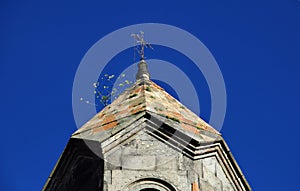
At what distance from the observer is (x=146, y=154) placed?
820 centimetres

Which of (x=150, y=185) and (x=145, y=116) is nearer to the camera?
(x=150, y=185)

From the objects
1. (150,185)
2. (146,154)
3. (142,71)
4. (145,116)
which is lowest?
(150,185)

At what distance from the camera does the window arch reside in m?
7.93

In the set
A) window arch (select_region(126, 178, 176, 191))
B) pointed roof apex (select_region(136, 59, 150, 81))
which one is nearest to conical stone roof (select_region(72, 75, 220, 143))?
pointed roof apex (select_region(136, 59, 150, 81))

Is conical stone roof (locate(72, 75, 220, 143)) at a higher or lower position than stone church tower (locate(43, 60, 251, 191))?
higher

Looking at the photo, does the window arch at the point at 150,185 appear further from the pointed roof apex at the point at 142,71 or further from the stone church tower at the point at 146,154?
the pointed roof apex at the point at 142,71

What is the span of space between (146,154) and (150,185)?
0.37 metres

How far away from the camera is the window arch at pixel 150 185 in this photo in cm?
793

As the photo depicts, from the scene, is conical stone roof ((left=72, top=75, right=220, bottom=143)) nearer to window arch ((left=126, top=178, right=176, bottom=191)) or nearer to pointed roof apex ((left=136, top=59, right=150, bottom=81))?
pointed roof apex ((left=136, top=59, right=150, bottom=81))

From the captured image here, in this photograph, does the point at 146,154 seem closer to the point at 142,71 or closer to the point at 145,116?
the point at 145,116

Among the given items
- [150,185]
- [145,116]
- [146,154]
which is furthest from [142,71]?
[150,185]

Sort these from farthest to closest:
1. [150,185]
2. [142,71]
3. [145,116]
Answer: [142,71], [145,116], [150,185]

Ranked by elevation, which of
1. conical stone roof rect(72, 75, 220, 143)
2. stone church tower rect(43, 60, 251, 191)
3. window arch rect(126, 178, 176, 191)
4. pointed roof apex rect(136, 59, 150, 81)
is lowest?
window arch rect(126, 178, 176, 191)

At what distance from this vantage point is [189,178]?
812cm
